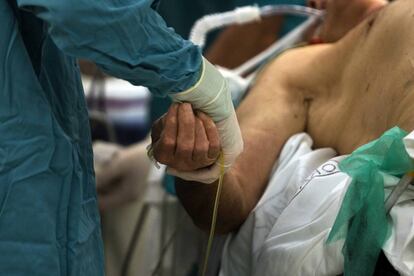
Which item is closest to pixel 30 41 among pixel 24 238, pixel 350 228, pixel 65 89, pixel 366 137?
pixel 65 89

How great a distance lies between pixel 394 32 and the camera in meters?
1.34

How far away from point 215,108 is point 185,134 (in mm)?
55

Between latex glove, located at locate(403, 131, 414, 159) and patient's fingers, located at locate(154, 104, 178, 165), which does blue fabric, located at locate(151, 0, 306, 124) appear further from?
latex glove, located at locate(403, 131, 414, 159)

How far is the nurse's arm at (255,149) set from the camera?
1266 mm

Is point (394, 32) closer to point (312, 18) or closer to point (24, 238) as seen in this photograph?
point (312, 18)

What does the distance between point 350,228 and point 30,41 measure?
501 millimetres

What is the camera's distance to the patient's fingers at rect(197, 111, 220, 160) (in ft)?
3.20

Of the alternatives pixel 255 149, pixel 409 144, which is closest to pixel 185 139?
pixel 409 144

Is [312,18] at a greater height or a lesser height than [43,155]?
lesser

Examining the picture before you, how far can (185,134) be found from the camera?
0.98 metres

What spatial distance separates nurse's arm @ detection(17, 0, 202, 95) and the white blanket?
0.34 metres

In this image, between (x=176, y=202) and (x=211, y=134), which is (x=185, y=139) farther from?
(x=176, y=202)

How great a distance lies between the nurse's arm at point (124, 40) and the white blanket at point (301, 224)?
0.34 metres

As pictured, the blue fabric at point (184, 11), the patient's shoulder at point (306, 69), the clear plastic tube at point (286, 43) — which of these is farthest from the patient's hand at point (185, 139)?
the blue fabric at point (184, 11)
